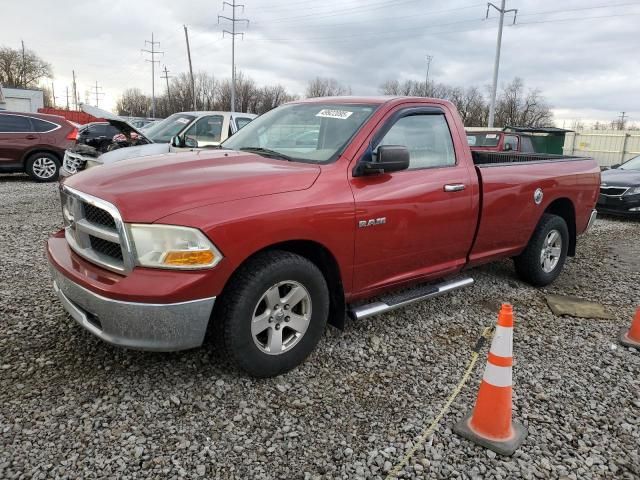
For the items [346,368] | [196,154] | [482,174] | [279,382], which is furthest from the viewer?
[482,174]

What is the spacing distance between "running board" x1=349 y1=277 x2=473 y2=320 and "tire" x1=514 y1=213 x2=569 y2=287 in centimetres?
124

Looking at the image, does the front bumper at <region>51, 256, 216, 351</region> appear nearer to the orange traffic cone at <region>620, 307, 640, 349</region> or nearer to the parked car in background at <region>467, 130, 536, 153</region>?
the orange traffic cone at <region>620, 307, 640, 349</region>

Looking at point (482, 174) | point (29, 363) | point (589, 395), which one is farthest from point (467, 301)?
point (29, 363)

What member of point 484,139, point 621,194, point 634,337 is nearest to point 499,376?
point 634,337

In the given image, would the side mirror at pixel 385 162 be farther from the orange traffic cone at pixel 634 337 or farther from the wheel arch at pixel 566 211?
the wheel arch at pixel 566 211

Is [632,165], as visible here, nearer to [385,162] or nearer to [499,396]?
[385,162]

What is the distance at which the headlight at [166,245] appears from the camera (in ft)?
8.46

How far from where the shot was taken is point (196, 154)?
3.64 meters

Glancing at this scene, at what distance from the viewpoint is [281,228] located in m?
2.88

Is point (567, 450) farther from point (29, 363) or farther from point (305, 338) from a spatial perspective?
point (29, 363)

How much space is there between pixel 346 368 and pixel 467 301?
1906mm

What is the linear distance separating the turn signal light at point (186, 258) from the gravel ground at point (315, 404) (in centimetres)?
87

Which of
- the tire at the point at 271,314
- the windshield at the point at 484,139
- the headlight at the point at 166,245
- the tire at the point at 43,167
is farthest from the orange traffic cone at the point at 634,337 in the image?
the tire at the point at 43,167

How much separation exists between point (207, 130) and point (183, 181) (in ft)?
22.9
